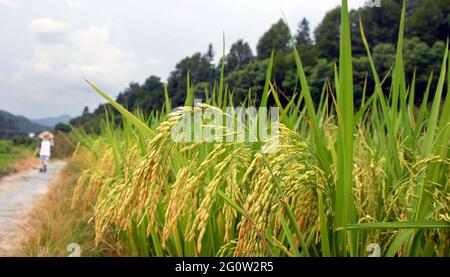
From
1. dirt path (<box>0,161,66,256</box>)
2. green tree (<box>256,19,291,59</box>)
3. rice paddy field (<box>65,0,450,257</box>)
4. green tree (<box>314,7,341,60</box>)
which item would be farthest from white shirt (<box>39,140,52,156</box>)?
rice paddy field (<box>65,0,450,257</box>)

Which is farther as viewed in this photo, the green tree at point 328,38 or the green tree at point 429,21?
the green tree at point 429,21

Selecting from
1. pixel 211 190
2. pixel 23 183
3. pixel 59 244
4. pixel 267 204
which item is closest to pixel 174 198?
pixel 211 190

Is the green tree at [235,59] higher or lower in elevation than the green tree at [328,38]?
lower

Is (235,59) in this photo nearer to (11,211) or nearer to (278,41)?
(278,41)

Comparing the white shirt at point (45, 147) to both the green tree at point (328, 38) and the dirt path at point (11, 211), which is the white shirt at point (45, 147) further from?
the green tree at point (328, 38)

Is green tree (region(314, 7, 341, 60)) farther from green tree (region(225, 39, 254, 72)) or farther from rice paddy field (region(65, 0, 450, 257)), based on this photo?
rice paddy field (region(65, 0, 450, 257))

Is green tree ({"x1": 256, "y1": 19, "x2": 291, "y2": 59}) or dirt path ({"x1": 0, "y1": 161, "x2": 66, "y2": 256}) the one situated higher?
green tree ({"x1": 256, "y1": 19, "x2": 291, "y2": 59})

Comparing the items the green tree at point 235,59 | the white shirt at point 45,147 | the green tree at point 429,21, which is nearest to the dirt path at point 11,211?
A: the green tree at point 235,59

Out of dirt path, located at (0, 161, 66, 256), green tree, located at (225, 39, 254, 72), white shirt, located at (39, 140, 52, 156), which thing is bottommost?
dirt path, located at (0, 161, 66, 256)

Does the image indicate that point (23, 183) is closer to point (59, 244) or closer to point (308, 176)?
point (59, 244)

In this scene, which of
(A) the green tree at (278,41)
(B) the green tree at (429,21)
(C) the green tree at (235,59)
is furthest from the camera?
(B) the green tree at (429,21)

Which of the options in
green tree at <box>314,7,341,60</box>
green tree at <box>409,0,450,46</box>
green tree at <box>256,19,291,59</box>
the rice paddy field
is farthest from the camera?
green tree at <box>409,0,450,46</box>

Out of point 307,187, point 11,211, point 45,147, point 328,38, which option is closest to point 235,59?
point 11,211
